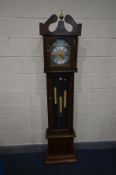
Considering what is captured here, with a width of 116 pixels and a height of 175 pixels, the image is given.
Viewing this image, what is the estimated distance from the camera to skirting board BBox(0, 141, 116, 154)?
7.44 ft

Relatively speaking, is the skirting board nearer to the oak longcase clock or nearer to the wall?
the wall

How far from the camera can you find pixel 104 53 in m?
2.03

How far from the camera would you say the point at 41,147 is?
2.29 meters

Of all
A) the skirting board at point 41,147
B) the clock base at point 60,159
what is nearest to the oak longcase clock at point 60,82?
the clock base at point 60,159

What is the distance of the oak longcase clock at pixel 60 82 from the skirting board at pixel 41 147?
0.24 meters

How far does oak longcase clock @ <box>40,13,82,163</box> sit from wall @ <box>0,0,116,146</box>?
0.25 metres

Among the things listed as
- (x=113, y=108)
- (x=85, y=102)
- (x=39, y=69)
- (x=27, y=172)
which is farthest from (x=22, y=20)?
(x=27, y=172)

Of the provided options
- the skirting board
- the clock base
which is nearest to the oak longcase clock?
the clock base

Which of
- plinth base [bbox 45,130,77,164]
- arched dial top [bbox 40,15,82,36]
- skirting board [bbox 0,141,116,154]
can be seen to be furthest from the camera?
skirting board [bbox 0,141,116,154]

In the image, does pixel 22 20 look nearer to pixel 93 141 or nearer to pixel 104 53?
pixel 104 53

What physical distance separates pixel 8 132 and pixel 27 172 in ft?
1.70

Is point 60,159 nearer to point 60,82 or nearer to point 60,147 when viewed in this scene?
point 60,147

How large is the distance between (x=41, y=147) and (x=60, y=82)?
0.94 m

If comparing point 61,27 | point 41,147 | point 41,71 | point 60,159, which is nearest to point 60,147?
point 60,159
